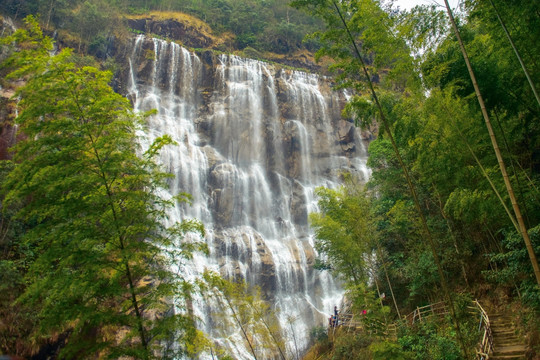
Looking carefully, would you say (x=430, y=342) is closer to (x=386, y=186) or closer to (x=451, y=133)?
(x=451, y=133)

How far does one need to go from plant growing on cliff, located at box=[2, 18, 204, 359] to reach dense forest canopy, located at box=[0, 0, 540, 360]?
0.03 metres

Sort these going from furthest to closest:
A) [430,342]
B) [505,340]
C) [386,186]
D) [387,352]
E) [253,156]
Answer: [253,156], [386,186], [430,342], [505,340], [387,352]

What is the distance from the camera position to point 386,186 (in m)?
17.7

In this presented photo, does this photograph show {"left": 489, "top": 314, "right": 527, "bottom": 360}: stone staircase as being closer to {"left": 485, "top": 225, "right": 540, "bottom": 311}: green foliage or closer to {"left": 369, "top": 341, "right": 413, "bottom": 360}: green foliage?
{"left": 485, "top": 225, "right": 540, "bottom": 311}: green foliage

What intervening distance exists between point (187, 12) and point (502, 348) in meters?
48.2

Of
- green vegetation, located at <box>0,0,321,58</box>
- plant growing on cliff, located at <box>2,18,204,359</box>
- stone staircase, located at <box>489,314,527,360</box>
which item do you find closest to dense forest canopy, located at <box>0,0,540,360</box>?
plant growing on cliff, located at <box>2,18,204,359</box>

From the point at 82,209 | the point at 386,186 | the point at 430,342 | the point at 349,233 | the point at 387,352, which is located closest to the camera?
the point at 82,209

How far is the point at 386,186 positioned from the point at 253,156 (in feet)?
48.9

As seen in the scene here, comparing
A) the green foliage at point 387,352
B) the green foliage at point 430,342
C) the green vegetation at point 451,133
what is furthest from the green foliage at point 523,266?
the green foliage at point 387,352

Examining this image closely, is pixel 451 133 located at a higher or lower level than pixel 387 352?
higher

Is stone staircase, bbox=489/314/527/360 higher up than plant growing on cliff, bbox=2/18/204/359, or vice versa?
plant growing on cliff, bbox=2/18/204/359

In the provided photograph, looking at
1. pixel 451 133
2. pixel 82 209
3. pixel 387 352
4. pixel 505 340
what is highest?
pixel 451 133

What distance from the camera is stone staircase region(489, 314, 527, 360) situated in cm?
813

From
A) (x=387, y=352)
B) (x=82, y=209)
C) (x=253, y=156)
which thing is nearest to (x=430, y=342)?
(x=387, y=352)
